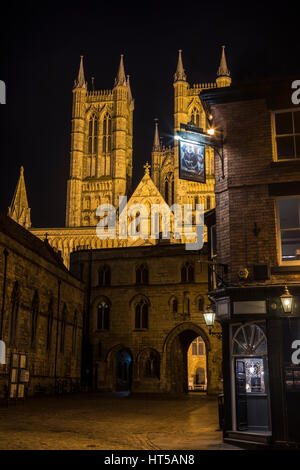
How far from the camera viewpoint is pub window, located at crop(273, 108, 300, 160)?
13.4m

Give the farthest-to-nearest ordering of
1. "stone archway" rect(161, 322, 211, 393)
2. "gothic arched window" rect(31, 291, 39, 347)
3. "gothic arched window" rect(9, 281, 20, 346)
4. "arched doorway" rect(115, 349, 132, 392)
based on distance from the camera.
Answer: "arched doorway" rect(115, 349, 132, 392) < "stone archway" rect(161, 322, 211, 393) < "gothic arched window" rect(31, 291, 39, 347) < "gothic arched window" rect(9, 281, 20, 346)

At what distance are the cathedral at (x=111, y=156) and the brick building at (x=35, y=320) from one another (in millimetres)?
43772

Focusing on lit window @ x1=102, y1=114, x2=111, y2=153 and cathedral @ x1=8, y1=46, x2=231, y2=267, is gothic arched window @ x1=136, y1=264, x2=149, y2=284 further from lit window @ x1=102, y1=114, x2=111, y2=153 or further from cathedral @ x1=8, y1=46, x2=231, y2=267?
lit window @ x1=102, y1=114, x2=111, y2=153

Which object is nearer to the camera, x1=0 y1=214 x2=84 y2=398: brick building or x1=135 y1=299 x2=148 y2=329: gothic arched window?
x1=0 y1=214 x2=84 y2=398: brick building

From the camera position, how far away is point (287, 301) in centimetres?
1157

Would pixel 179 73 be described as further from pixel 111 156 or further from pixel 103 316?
pixel 103 316

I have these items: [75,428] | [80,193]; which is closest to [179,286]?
[75,428]

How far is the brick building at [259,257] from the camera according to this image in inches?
458

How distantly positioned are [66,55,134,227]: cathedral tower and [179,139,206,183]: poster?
72742 mm

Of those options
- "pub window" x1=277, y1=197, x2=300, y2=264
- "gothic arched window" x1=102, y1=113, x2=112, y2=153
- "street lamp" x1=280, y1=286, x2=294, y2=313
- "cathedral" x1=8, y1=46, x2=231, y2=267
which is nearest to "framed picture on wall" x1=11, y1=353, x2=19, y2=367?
"pub window" x1=277, y1=197, x2=300, y2=264

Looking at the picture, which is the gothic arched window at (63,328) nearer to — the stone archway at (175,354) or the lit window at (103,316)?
the lit window at (103,316)

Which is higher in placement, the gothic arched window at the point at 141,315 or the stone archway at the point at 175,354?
the gothic arched window at the point at 141,315

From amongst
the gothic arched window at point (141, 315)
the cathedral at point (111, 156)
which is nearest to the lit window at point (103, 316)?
the gothic arched window at point (141, 315)

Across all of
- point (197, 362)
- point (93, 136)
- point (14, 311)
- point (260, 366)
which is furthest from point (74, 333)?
point (93, 136)
